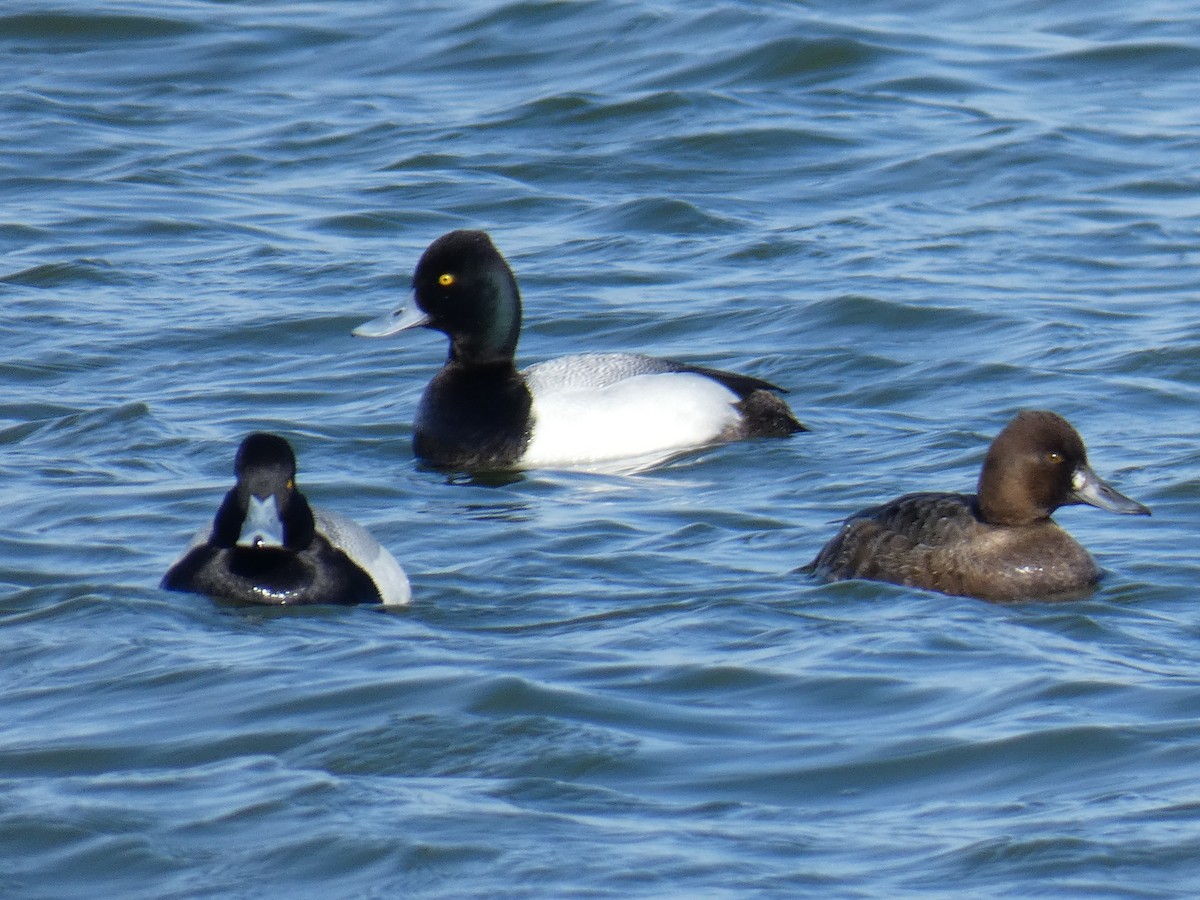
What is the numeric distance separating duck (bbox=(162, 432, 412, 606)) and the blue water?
9cm

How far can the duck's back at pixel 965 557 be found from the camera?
26.0 feet

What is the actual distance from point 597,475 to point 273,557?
2.76 m

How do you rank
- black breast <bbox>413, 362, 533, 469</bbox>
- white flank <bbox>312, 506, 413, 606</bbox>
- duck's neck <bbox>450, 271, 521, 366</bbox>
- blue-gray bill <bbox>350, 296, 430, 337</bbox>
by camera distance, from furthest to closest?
blue-gray bill <bbox>350, 296, 430, 337</bbox>
duck's neck <bbox>450, 271, 521, 366</bbox>
black breast <bbox>413, 362, 533, 469</bbox>
white flank <bbox>312, 506, 413, 606</bbox>

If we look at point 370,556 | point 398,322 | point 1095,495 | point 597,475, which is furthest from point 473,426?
point 1095,495

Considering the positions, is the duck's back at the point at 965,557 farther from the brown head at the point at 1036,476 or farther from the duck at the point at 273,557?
the duck at the point at 273,557

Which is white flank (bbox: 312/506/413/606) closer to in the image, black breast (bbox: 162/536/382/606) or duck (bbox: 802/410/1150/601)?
black breast (bbox: 162/536/382/606)

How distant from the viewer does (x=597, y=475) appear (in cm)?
1049

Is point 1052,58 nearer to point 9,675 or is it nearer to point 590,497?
point 590,497

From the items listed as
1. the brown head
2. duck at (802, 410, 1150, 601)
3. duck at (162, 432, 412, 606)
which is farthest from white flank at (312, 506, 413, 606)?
the brown head

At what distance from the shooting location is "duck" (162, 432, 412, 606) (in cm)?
786

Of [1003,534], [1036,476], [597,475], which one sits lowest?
[597,475]

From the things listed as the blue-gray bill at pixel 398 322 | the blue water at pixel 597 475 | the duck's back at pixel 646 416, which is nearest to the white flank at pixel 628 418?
the duck's back at pixel 646 416

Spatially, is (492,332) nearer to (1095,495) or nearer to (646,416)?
(646,416)

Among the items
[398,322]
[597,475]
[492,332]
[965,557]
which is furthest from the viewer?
[398,322]
